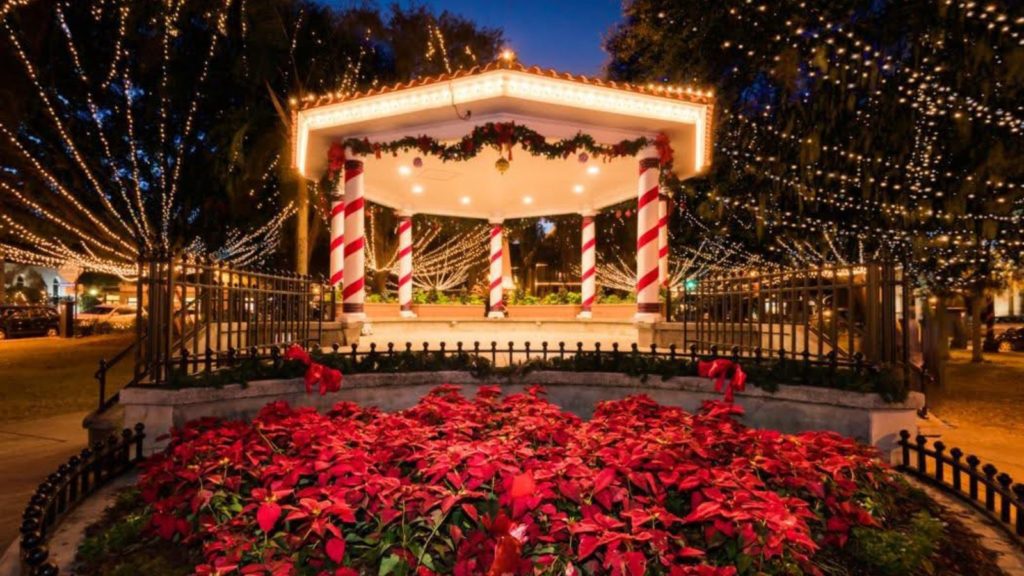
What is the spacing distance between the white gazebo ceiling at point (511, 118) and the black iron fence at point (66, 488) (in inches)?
285

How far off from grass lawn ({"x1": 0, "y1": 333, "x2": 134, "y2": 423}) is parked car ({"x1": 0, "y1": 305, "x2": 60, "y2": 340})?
2568 mm

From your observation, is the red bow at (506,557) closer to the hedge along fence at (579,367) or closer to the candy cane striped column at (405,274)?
the hedge along fence at (579,367)

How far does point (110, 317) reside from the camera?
3588 centimetres

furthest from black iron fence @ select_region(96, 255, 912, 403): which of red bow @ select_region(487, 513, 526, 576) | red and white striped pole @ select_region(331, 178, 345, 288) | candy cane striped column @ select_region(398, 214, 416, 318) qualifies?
candy cane striped column @ select_region(398, 214, 416, 318)

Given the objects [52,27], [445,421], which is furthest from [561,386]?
[52,27]

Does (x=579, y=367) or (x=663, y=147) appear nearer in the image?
(x=579, y=367)

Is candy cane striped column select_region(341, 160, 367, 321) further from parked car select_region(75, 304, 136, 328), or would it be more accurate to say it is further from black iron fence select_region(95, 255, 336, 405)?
parked car select_region(75, 304, 136, 328)

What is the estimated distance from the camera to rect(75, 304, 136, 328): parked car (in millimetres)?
34656

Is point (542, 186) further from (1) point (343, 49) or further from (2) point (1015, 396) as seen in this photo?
(1) point (343, 49)

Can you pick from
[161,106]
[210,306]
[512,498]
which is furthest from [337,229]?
[161,106]

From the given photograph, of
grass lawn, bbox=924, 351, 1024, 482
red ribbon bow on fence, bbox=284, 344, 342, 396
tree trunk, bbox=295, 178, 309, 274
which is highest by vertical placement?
tree trunk, bbox=295, 178, 309, 274

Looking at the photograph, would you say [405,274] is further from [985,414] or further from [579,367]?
[985,414]

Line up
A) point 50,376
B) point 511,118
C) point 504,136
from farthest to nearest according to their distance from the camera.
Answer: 1. point 50,376
2. point 511,118
3. point 504,136

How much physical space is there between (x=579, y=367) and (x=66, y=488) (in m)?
5.16
